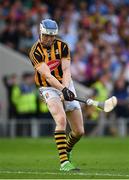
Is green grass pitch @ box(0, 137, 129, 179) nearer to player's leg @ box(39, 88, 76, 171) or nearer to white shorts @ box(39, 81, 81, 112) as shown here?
player's leg @ box(39, 88, 76, 171)

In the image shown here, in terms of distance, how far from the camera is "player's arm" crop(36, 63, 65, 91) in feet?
43.5

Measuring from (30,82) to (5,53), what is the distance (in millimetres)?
1419

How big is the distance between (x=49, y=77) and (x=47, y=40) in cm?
63

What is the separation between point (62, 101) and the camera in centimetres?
1363

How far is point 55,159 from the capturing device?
55.3ft

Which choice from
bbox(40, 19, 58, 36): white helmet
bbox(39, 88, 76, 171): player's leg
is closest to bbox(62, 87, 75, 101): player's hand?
bbox(39, 88, 76, 171): player's leg

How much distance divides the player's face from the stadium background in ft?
25.9

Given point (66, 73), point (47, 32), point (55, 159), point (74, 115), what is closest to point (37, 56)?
point (47, 32)

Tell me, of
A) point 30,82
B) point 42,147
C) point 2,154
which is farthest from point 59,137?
point 30,82

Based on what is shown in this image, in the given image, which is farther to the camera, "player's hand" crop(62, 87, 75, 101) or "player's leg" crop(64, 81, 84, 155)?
"player's leg" crop(64, 81, 84, 155)

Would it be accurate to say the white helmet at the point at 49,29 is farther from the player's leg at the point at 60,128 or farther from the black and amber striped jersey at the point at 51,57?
the player's leg at the point at 60,128

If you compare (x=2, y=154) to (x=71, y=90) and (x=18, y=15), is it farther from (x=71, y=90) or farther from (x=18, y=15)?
(x=18, y=15)

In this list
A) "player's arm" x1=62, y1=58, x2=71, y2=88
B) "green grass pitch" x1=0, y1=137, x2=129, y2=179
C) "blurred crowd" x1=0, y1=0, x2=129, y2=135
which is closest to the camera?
"green grass pitch" x1=0, y1=137, x2=129, y2=179

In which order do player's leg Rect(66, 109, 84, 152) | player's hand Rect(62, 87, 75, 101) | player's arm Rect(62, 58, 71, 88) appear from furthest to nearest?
player's leg Rect(66, 109, 84, 152) → player's arm Rect(62, 58, 71, 88) → player's hand Rect(62, 87, 75, 101)
